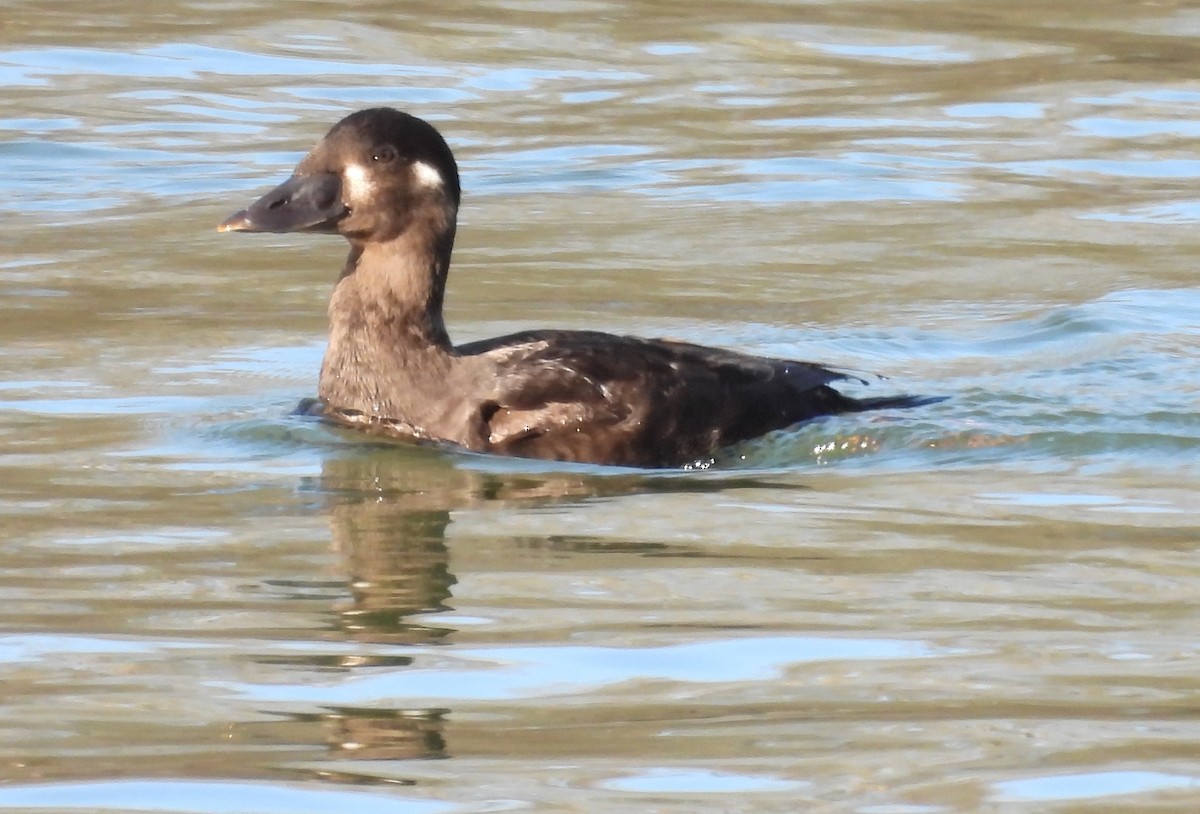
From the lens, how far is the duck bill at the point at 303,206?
333 inches

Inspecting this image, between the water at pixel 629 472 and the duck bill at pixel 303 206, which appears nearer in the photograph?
the water at pixel 629 472

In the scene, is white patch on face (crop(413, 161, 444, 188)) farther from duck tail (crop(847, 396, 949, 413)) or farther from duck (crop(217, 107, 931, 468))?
duck tail (crop(847, 396, 949, 413))

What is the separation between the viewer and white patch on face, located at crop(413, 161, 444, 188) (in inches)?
341

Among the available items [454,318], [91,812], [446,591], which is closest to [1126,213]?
[454,318]

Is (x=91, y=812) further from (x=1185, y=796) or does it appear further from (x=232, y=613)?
(x=1185, y=796)

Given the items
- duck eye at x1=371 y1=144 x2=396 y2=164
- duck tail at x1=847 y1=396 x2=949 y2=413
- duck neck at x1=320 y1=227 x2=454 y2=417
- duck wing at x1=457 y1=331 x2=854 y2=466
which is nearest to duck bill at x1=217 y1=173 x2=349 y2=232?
duck eye at x1=371 y1=144 x2=396 y2=164

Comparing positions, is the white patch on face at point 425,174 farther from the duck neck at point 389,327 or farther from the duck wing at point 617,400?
the duck wing at point 617,400

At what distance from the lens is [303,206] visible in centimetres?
850

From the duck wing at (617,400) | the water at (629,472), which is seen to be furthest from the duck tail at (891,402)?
the duck wing at (617,400)

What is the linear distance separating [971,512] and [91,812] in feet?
11.7

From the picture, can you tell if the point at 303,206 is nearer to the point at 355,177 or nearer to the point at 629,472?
the point at 355,177

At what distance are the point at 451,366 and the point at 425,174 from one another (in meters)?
0.75

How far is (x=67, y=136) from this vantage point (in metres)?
15.2

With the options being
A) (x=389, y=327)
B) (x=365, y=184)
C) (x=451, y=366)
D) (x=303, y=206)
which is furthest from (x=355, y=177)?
(x=451, y=366)
